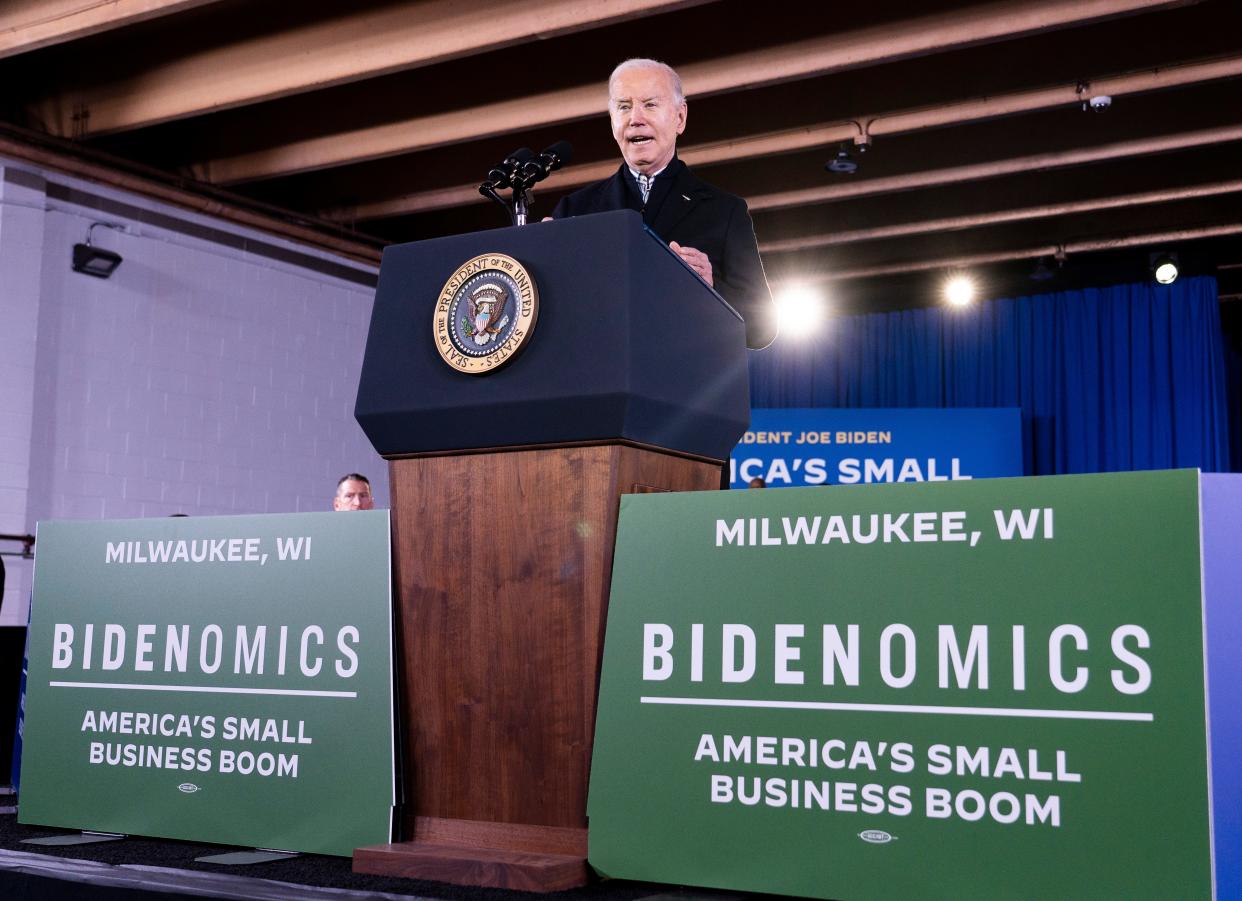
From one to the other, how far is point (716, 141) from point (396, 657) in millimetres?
5925

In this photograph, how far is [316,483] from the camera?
26.1 feet

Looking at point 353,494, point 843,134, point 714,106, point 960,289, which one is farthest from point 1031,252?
point 353,494

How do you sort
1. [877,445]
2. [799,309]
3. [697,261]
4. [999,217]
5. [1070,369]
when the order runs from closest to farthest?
[697,261]
[999,217]
[877,445]
[1070,369]
[799,309]

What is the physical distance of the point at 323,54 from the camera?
5863 millimetres

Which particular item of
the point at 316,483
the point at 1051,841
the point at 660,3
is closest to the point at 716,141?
the point at 660,3

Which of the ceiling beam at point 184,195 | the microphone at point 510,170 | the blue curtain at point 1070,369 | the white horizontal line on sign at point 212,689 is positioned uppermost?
the ceiling beam at point 184,195

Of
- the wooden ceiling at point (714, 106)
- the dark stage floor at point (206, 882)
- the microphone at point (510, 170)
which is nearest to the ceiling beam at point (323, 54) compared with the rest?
the wooden ceiling at point (714, 106)

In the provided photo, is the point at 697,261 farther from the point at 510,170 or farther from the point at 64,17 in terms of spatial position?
the point at 64,17

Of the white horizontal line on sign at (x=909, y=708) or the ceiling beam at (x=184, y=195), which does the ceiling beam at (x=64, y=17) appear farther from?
the white horizontal line on sign at (x=909, y=708)

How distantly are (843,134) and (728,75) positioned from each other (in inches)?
44.5

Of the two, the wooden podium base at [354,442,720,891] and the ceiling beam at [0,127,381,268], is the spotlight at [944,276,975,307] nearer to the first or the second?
the ceiling beam at [0,127,381,268]

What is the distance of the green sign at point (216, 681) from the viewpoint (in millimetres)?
1328

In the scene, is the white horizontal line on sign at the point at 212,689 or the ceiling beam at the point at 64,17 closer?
the white horizontal line on sign at the point at 212,689

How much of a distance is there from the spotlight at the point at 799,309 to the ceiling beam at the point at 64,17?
5.50 meters
